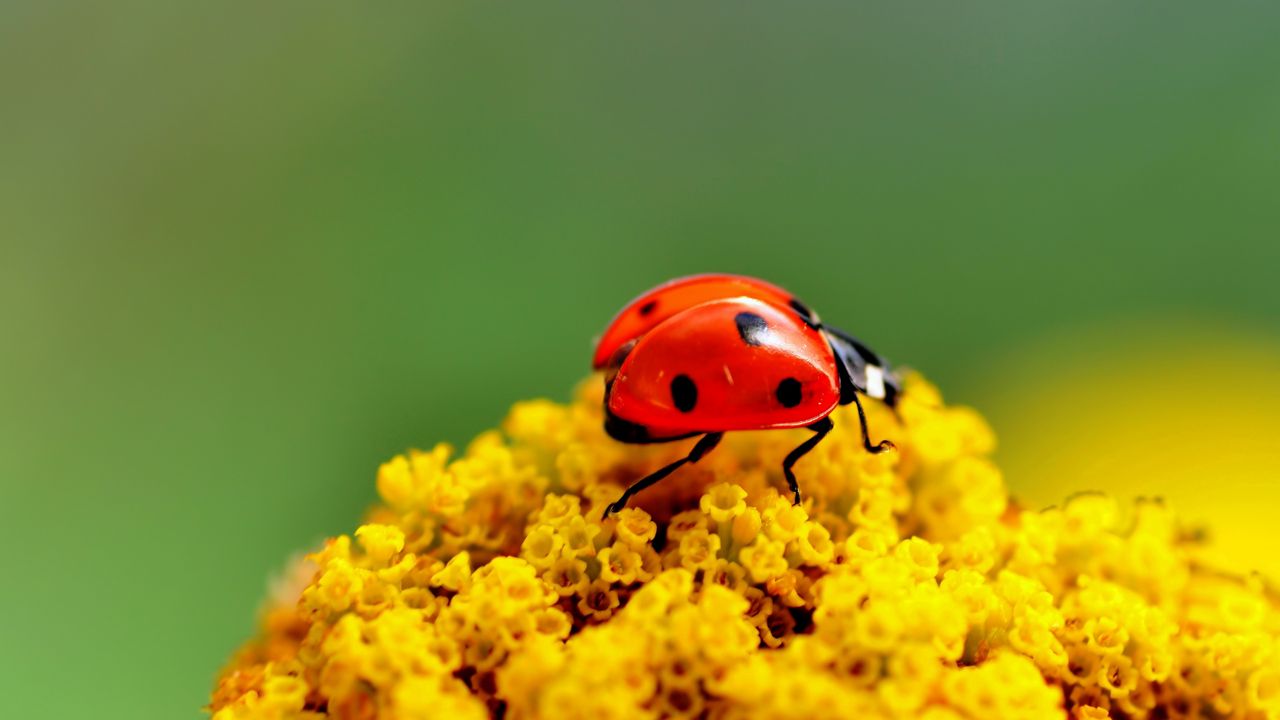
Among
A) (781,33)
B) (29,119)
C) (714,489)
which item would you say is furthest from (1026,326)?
(29,119)

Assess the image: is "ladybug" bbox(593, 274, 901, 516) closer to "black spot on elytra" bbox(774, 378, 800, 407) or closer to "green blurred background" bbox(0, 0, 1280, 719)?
"black spot on elytra" bbox(774, 378, 800, 407)

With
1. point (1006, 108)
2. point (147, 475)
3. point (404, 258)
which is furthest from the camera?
point (1006, 108)

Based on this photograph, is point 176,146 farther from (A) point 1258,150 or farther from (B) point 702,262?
(A) point 1258,150

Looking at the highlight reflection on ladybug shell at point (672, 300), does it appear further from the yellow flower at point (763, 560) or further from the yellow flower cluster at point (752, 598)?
the yellow flower at point (763, 560)

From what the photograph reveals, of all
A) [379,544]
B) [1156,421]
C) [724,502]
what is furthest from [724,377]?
[1156,421]

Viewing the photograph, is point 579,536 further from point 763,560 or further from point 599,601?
point 763,560

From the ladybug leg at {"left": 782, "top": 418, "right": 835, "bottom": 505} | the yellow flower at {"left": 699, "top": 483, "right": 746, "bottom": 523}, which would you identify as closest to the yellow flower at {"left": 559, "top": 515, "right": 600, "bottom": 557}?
the yellow flower at {"left": 699, "top": 483, "right": 746, "bottom": 523}

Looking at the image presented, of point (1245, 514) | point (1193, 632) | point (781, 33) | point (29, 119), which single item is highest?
point (29, 119)
